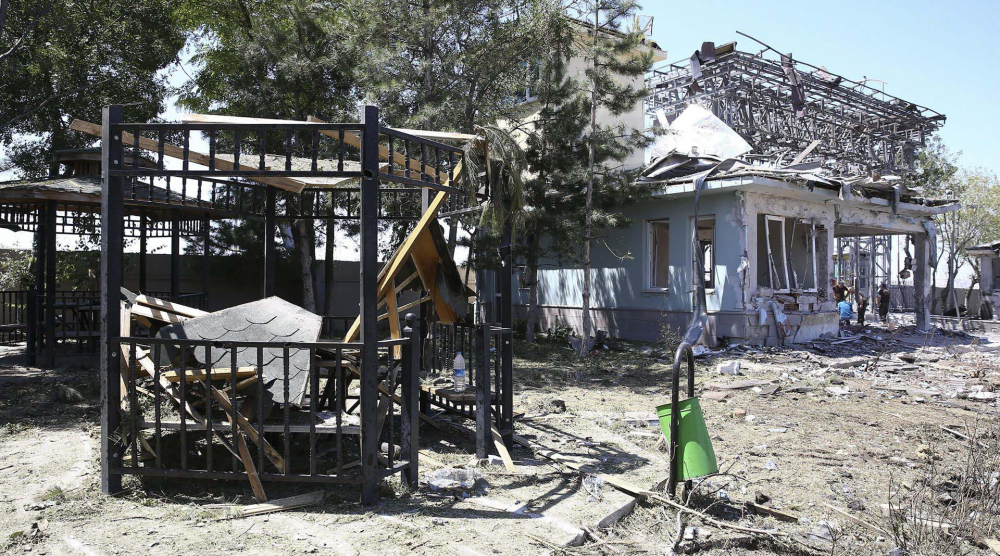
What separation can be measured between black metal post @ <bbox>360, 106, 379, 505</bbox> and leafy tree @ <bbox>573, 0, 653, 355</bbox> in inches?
381

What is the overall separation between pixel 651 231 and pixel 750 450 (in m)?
10.5

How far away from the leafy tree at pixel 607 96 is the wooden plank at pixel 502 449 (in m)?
8.30

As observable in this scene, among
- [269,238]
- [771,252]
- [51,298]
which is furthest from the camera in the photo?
[771,252]

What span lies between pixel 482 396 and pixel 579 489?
3.77 feet

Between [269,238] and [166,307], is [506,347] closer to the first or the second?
[166,307]

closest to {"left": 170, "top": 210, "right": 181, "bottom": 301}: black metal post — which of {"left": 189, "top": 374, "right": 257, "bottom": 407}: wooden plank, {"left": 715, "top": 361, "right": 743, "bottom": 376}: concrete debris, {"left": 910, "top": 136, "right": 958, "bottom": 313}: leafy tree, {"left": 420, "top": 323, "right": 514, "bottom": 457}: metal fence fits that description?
{"left": 420, "top": 323, "right": 514, "bottom": 457}: metal fence

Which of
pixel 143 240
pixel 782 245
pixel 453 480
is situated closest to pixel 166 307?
pixel 453 480

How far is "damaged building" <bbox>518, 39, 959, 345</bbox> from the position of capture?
14.3 meters

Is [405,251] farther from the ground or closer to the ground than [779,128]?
closer to the ground

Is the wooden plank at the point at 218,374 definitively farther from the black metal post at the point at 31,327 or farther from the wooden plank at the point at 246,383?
the black metal post at the point at 31,327

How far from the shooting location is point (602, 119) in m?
20.4

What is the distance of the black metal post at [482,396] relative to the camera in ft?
18.5

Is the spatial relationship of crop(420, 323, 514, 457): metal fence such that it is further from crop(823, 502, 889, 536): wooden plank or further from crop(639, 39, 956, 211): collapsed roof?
crop(639, 39, 956, 211): collapsed roof

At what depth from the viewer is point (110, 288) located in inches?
181
